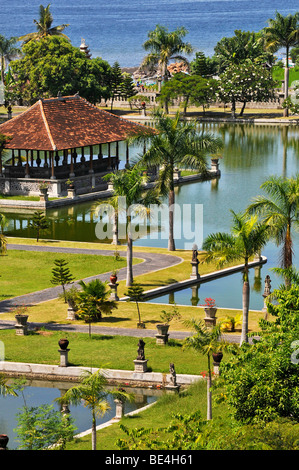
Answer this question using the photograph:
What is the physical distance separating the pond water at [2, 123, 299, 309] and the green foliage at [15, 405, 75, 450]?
760 inches

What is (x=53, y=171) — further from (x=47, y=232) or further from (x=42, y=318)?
(x=42, y=318)

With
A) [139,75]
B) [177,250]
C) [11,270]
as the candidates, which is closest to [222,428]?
[11,270]

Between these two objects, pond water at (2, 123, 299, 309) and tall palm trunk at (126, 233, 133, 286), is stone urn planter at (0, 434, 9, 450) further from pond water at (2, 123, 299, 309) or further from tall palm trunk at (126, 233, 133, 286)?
tall palm trunk at (126, 233, 133, 286)

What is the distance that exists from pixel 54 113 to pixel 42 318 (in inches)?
1468

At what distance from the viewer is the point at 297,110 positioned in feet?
391

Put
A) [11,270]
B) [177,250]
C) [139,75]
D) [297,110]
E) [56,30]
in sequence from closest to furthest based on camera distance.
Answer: [11,270] < [177,250] < [297,110] < [56,30] < [139,75]

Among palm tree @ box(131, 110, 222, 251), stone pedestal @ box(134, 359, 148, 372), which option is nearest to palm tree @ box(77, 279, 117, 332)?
stone pedestal @ box(134, 359, 148, 372)

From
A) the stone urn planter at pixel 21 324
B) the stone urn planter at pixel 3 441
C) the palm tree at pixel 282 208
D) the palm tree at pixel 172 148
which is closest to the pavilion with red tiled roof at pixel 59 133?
the palm tree at pixel 172 148

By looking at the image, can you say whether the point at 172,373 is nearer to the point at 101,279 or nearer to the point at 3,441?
the point at 3,441

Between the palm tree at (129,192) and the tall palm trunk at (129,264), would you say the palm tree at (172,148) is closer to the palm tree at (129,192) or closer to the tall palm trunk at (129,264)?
the palm tree at (129,192)

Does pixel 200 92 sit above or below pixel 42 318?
above

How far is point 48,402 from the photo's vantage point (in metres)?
36.2

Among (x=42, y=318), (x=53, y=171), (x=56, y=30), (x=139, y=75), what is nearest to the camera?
(x=42, y=318)

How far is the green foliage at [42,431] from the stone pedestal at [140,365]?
23.9 feet
